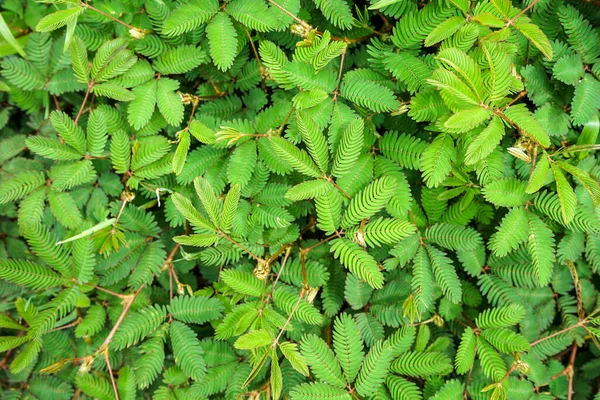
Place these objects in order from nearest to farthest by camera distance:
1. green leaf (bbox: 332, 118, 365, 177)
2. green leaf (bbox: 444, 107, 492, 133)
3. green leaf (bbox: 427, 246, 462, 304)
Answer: green leaf (bbox: 444, 107, 492, 133) → green leaf (bbox: 332, 118, 365, 177) → green leaf (bbox: 427, 246, 462, 304)

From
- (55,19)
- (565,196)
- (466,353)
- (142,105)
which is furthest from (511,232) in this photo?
(55,19)

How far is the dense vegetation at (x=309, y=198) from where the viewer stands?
5.91 feet

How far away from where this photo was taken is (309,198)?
6.07ft

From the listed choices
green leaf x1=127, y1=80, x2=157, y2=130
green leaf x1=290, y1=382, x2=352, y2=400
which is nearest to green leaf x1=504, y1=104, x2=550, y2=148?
green leaf x1=290, y1=382, x2=352, y2=400

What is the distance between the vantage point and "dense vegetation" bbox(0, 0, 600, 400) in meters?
1.80

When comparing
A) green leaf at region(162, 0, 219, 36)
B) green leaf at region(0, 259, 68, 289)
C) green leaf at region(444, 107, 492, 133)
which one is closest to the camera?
green leaf at region(444, 107, 492, 133)

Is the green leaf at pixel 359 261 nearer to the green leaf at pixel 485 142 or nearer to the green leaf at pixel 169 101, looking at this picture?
the green leaf at pixel 485 142

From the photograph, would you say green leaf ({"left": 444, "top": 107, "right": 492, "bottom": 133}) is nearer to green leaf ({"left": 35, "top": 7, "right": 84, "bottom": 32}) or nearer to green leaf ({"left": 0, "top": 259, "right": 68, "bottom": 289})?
green leaf ({"left": 35, "top": 7, "right": 84, "bottom": 32})

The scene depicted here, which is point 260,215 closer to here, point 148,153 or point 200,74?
point 148,153

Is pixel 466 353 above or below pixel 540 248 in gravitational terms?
below

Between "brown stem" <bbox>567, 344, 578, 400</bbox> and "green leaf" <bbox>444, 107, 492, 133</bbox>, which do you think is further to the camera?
"brown stem" <bbox>567, 344, 578, 400</bbox>

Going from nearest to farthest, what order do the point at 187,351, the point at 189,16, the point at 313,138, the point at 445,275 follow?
the point at 313,138
the point at 189,16
the point at 445,275
the point at 187,351

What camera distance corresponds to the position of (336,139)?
1.83 metres

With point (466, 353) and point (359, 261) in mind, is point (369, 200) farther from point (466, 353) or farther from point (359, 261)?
point (466, 353)
